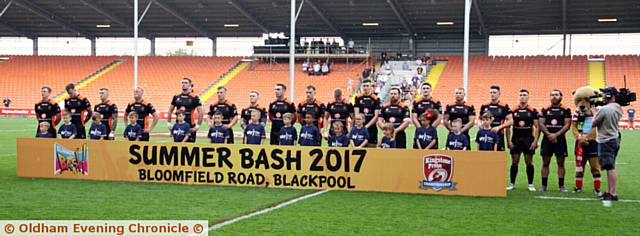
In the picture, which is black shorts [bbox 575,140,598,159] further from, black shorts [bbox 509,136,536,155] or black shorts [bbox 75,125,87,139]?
black shorts [bbox 75,125,87,139]

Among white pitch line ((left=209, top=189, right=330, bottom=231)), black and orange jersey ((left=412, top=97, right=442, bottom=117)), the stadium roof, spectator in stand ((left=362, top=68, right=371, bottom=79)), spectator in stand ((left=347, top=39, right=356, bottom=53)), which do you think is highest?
the stadium roof

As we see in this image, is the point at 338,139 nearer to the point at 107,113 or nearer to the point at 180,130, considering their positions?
the point at 180,130

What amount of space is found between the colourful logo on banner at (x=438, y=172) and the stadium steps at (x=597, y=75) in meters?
32.1

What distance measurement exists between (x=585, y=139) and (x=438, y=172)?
7.60 feet

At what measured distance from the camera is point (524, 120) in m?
10.9

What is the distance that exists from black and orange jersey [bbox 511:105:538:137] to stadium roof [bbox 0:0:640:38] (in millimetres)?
26999

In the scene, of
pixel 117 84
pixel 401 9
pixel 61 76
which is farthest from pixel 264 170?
pixel 61 76

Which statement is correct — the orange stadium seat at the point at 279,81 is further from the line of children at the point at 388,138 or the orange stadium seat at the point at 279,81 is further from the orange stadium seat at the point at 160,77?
the line of children at the point at 388,138

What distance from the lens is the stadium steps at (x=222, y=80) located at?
43397 millimetres

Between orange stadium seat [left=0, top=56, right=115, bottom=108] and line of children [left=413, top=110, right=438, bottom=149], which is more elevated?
orange stadium seat [left=0, top=56, right=115, bottom=108]

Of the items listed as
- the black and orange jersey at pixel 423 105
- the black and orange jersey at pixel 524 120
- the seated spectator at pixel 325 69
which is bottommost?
the black and orange jersey at pixel 524 120

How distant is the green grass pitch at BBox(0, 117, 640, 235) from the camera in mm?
7539

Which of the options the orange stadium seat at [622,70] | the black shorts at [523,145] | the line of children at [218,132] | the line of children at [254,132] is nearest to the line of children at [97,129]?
the line of children at [218,132]

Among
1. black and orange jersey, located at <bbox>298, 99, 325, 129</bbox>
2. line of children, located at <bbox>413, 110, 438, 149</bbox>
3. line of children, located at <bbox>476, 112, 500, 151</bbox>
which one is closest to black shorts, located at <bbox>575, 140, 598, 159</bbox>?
line of children, located at <bbox>476, 112, 500, 151</bbox>
